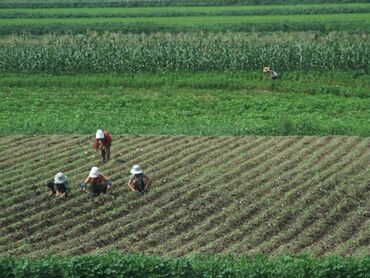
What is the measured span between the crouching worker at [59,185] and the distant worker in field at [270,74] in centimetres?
1666

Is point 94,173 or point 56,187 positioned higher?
point 94,173

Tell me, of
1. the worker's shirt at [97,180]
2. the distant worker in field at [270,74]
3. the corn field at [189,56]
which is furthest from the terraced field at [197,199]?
the corn field at [189,56]

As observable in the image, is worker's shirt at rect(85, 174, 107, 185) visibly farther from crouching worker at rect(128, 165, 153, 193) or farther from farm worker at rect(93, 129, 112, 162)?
farm worker at rect(93, 129, 112, 162)

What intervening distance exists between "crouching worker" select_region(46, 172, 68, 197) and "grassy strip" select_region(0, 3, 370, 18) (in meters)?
39.7

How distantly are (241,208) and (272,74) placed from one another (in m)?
16.9

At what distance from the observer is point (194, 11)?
60781 mm

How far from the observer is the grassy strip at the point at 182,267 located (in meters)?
14.7

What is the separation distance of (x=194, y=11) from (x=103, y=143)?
3902 cm

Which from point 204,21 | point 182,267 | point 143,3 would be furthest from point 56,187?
point 143,3

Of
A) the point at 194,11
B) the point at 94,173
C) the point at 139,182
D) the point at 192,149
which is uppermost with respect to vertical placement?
the point at 94,173

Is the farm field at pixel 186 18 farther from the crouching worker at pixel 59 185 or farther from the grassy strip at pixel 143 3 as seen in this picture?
the crouching worker at pixel 59 185

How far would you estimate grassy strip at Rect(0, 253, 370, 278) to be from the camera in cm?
1474

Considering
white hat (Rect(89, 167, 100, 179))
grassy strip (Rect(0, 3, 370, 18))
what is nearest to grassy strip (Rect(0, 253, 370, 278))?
white hat (Rect(89, 167, 100, 179))

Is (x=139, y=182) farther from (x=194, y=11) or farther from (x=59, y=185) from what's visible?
(x=194, y=11)
